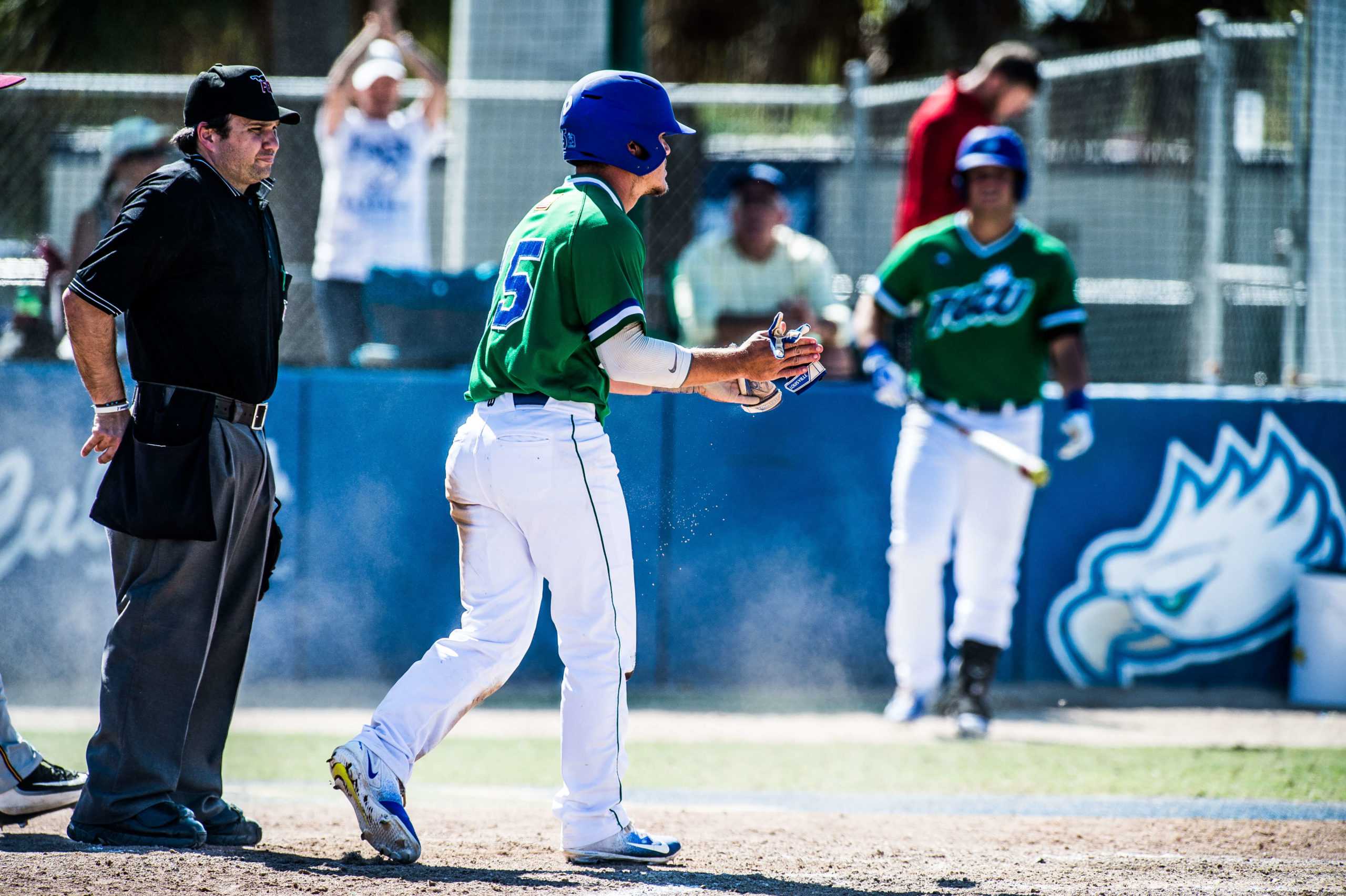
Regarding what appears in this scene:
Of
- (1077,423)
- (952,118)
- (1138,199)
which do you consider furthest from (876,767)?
(1138,199)

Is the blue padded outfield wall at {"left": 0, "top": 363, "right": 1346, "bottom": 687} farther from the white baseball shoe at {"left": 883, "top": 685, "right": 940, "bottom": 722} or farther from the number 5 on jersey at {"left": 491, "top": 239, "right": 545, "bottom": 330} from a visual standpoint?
the number 5 on jersey at {"left": 491, "top": 239, "right": 545, "bottom": 330}

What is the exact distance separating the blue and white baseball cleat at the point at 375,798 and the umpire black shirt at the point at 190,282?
1.01m

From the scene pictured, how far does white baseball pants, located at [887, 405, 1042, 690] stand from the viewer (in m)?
6.34

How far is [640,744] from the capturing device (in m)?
5.95

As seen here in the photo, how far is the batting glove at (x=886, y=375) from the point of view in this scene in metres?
6.31

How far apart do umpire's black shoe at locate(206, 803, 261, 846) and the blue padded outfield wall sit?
9.67 ft

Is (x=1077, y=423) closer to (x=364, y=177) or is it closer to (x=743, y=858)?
(x=743, y=858)

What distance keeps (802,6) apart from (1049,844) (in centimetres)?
1324

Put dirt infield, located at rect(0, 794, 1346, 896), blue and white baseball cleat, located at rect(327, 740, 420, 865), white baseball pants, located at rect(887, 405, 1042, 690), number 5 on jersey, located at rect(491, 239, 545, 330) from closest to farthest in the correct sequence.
→ dirt infield, located at rect(0, 794, 1346, 896) < blue and white baseball cleat, located at rect(327, 740, 420, 865) < number 5 on jersey, located at rect(491, 239, 545, 330) < white baseball pants, located at rect(887, 405, 1042, 690)

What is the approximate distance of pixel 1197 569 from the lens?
719 cm

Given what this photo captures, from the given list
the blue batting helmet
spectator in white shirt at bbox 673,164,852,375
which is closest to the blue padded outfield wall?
spectator in white shirt at bbox 673,164,852,375

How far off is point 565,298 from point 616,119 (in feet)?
1.60

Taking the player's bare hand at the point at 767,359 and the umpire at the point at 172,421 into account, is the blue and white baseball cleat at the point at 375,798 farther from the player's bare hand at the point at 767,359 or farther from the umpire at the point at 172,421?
the player's bare hand at the point at 767,359

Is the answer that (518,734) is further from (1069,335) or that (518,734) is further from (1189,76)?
(1189,76)
